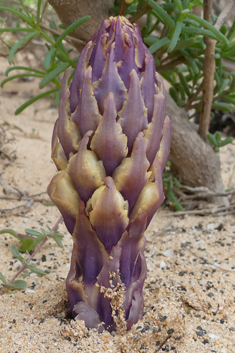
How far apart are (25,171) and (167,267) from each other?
131 centimetres

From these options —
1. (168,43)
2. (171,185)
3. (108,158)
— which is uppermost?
(168,43)

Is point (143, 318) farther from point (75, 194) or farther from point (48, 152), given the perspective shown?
point (48, 152)

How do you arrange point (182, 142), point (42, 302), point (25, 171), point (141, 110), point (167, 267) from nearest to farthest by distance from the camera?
point (141, 110), point (42, 302), point (167, 267), point (182, 142), point (25, 171)

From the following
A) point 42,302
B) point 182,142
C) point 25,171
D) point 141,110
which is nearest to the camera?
point 141,110

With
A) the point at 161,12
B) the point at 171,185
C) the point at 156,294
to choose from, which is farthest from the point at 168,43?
the point at 156,294

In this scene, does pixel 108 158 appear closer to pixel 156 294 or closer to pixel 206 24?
pixel 156 294

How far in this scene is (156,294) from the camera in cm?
123

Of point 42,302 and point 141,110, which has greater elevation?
point 141,110

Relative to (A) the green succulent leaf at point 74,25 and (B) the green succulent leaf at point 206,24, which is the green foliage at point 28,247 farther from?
(B) the green succulent leaf at point 206,24

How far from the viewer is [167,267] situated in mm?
1505

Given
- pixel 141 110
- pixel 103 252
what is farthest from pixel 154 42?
pixel 103 252

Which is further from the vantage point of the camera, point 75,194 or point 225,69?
point 225,69

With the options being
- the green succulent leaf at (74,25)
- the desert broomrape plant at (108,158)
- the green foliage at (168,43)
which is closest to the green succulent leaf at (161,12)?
the green foliage at (168,43)

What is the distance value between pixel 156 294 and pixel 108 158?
551 mm
